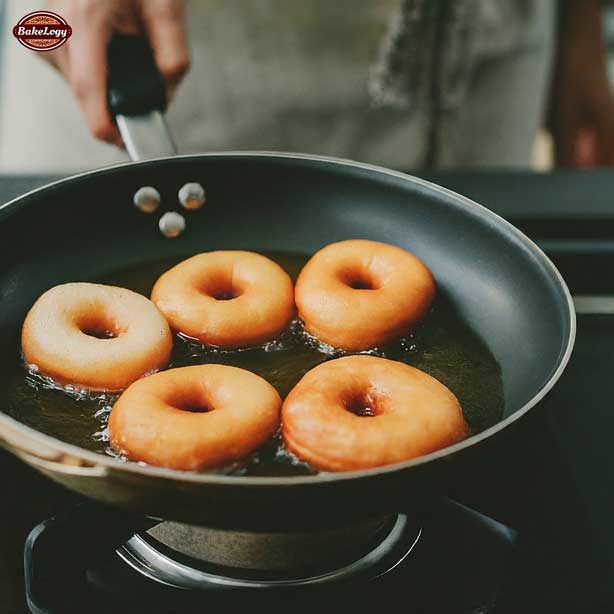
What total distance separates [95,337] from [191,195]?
279 millimetres

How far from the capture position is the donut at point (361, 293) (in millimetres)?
920

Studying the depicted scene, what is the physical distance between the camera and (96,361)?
0.83 m

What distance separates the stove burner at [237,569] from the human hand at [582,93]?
1.17 metres

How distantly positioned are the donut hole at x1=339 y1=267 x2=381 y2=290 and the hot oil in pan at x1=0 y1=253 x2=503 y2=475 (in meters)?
0.09

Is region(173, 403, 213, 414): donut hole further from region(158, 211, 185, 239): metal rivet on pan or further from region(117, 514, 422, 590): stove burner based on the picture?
region(158, 211, 185, 239): metal rivet on pan

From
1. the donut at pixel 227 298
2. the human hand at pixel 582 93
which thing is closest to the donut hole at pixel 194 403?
the donut at pixel 227 298

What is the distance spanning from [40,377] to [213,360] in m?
0.20

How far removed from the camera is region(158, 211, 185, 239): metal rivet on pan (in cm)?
109

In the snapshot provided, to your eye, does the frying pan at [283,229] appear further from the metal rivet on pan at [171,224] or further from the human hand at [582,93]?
the human hand at [582,93]

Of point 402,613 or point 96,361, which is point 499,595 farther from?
point 96,361

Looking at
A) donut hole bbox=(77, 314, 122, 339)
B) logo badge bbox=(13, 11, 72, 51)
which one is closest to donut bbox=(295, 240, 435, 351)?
donut hole bbox=(77, 314, 122, 339)

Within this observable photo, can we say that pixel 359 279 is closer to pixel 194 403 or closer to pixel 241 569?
pixel 194 403

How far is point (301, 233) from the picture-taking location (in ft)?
3.69

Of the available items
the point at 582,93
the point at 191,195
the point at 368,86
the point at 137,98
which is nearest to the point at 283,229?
the point at 191,195
